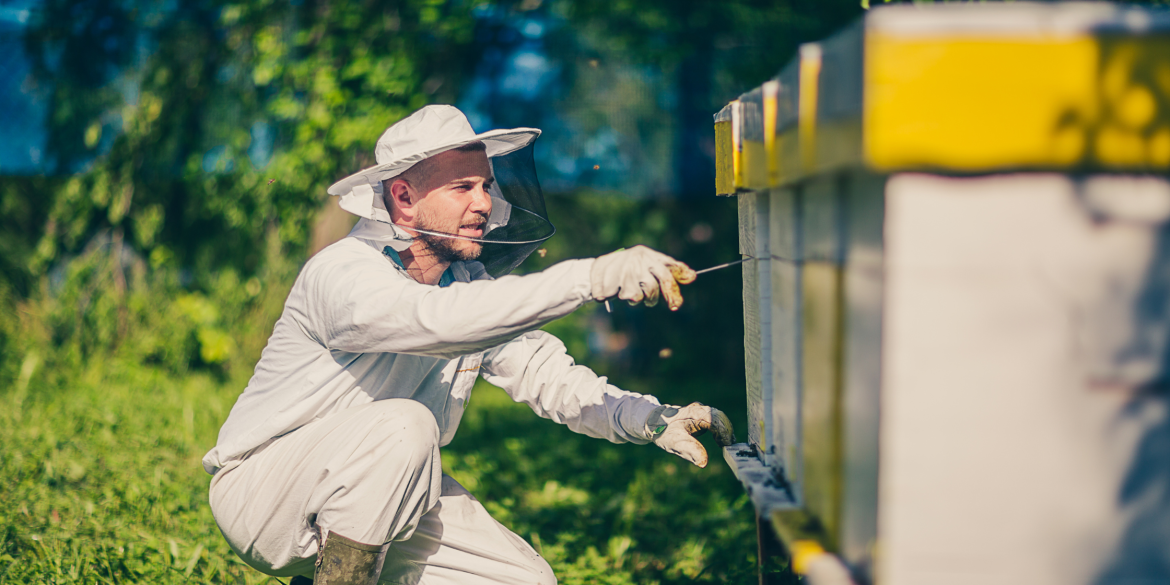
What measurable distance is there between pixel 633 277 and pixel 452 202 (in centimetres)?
70

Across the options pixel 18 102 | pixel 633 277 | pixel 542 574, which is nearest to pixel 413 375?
pixel 542 574

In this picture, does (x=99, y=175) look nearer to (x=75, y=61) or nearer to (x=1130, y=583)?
(x=75, y=61)

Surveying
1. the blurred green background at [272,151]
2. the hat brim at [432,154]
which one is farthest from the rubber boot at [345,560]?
the blurred green background at [272,151]

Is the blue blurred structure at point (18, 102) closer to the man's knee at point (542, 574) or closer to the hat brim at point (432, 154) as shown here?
the hat brim at point (432, 154)

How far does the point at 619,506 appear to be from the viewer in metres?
3.36

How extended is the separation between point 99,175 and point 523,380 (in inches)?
171

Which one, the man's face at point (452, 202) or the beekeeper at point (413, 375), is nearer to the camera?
the beekeeper at point (413, 375)

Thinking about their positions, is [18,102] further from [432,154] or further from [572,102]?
[432,154]

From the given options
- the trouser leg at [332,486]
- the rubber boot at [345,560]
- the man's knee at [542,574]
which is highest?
the trouser leg at [332,486]

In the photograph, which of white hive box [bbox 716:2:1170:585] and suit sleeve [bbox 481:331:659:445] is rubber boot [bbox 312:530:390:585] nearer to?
suit sleeve [bbox 481:331:659:445]

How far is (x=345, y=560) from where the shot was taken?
170cm

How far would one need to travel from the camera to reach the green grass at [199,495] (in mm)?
2586

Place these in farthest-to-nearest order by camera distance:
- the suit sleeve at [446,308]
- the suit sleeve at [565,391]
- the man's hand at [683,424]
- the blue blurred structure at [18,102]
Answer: the blue blurred structure at [18,102] → the suit sleeve at [565,391] → the man's hand at [683,424] → the suit sleeve at [446,308]

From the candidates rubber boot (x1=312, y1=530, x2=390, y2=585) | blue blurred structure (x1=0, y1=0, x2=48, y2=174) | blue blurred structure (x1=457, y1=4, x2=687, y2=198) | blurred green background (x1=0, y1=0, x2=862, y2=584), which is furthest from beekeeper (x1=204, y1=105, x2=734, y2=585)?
blue blurred structure (x1=0, y1=0, x2=48, y2=174)
